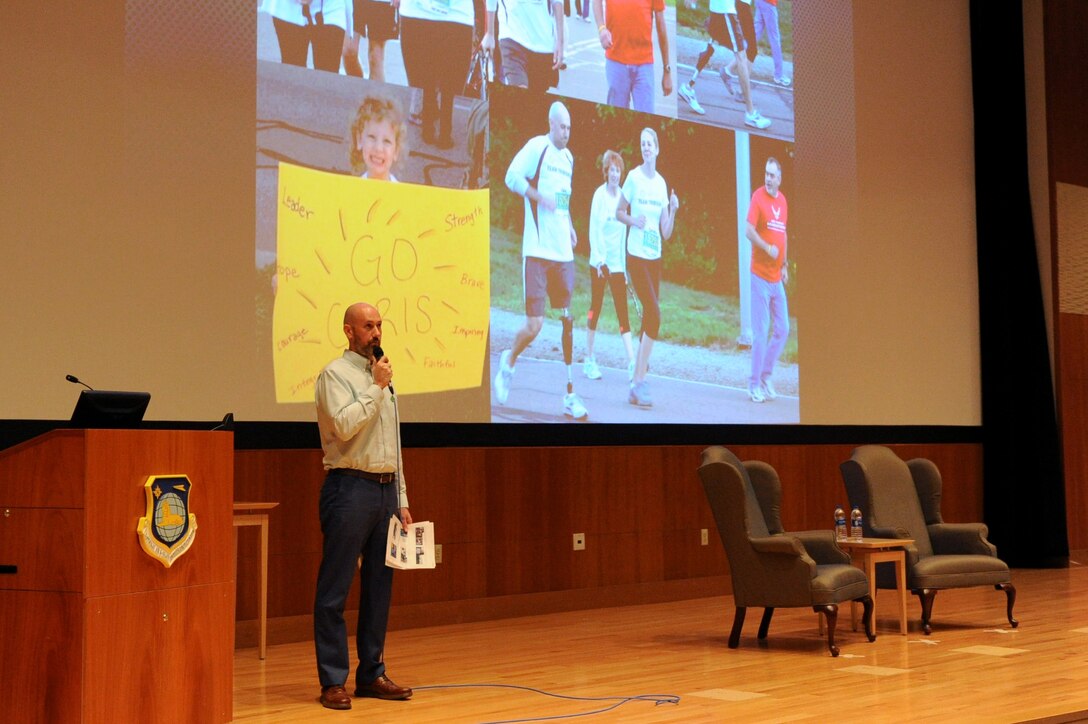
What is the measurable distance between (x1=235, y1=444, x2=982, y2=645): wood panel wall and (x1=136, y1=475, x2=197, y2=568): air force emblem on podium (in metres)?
2.72

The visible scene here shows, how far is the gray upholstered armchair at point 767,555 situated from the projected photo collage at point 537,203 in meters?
1.56

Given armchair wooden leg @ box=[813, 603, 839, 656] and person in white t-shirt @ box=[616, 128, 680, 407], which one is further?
person in white t-shirt @ box=[616, 128, 680, 407]

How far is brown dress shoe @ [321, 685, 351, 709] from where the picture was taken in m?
4.61

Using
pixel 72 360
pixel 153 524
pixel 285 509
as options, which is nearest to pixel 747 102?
pixel 285 509

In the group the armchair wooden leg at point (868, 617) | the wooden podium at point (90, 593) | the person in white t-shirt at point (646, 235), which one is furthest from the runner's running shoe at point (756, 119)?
the wooden podium at point (90, 593)

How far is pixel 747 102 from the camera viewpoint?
8781 mm

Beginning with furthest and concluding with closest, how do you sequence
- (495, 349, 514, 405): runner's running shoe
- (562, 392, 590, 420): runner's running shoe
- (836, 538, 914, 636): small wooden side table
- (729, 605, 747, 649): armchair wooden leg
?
(562, 392, 590, 420): runner's running shoe
(495, 349, 514, 405): runner's running shoe
(836, 538, 914, 636): small wooden side table
(729, 605, 747, 649): armchair wooden leg

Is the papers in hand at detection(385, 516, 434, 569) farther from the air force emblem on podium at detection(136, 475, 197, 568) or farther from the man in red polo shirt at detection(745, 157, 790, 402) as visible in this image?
the man in red polo shirt at detection(745, 157, 790, 402)

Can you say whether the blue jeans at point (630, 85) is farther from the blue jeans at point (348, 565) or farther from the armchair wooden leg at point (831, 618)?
the blue jeans at point (348, 565)

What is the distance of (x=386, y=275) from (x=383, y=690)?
2.73m

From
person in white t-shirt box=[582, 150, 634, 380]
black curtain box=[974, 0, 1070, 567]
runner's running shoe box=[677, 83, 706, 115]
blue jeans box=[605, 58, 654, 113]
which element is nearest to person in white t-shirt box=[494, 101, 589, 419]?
person in white t-shirt box=[582, 150, 634, 380]

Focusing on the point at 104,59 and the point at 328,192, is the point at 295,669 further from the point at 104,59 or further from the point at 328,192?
the point at 104,59

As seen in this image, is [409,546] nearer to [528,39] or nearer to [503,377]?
[503,377]

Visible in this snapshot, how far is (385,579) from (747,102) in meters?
5.17
